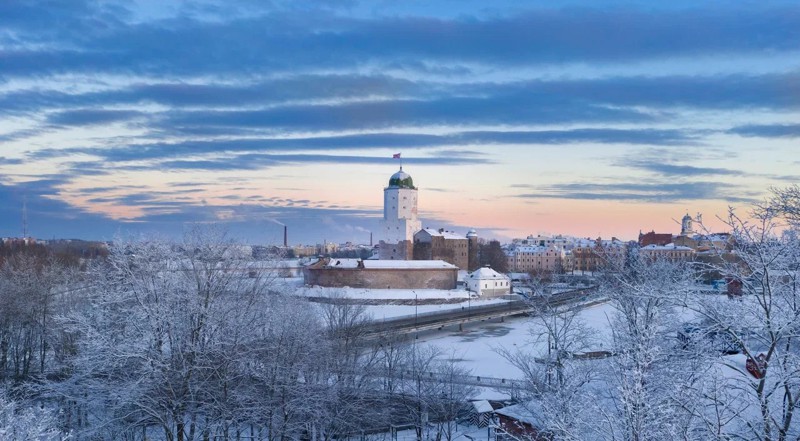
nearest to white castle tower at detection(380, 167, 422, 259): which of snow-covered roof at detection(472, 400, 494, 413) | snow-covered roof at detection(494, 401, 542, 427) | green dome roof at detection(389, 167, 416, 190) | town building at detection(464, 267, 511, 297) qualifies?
green dome roof at detection(389, 167, 416, 190)

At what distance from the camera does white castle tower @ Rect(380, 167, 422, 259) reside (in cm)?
7631

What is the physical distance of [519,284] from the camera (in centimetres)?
7950

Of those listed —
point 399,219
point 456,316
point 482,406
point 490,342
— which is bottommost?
point 490,342

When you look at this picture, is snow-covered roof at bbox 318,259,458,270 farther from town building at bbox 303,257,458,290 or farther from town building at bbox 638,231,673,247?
town building at bbox 638,231,673,247

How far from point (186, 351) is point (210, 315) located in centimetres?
106

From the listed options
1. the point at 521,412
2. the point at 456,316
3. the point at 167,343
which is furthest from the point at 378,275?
the point at 167,343

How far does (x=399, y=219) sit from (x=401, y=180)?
5.13 m

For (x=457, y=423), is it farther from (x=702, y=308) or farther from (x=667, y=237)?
(x=667, y=237)

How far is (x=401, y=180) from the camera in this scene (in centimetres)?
7881

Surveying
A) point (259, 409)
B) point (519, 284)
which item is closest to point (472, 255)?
point (519, 284)

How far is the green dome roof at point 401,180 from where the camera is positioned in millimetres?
78625

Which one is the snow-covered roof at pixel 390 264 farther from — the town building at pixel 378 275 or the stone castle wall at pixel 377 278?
the stone castle wall at pixel 377 278

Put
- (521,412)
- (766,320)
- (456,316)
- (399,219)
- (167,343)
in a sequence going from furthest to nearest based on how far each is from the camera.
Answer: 1. (399,219)
2. (456,316)
3. (521,412)
4. (167,343)
5. (766,320)

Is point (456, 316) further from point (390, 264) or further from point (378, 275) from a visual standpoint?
point (390, 264)
